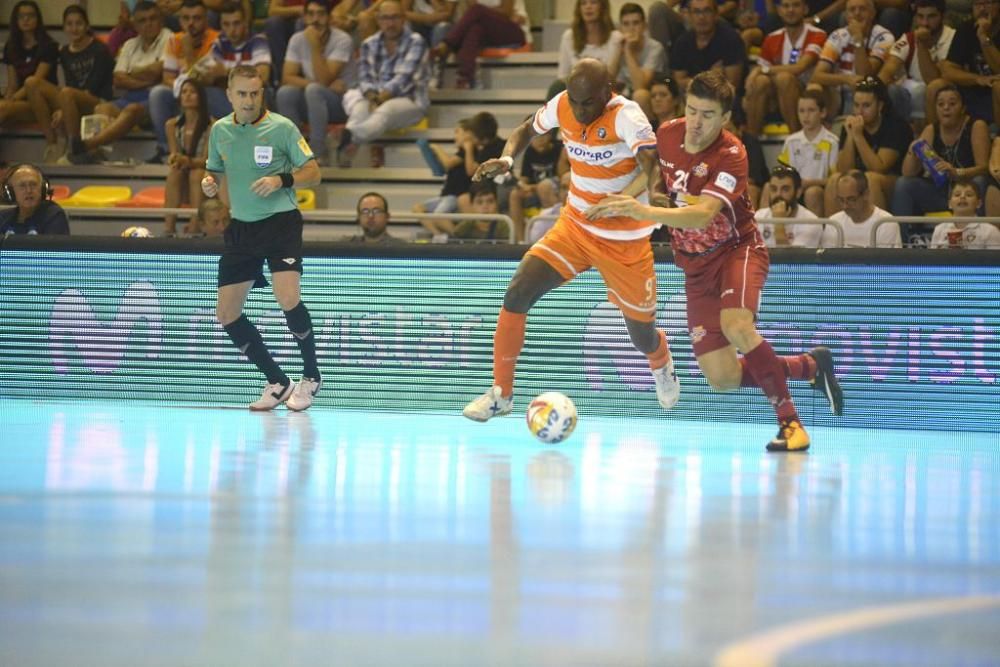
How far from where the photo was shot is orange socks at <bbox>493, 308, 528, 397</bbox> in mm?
8219

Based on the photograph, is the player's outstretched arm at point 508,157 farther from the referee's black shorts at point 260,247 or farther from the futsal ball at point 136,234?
the futsal ball at point 136,234

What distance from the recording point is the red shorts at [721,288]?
7668 mm

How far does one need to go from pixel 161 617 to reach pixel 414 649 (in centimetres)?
67

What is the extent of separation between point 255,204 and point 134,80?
698cm

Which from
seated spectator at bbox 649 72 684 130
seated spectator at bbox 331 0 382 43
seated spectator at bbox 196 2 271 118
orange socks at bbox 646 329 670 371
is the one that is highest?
seated spectator at bbox 331 0 382 43

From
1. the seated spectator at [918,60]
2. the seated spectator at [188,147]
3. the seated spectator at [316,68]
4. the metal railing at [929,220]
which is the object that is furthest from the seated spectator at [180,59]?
the metal railing at [929,220]

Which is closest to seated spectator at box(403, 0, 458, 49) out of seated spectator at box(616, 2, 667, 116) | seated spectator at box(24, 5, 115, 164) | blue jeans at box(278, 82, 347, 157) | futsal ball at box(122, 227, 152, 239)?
blue jeans at box(278, 82, 347, 157)

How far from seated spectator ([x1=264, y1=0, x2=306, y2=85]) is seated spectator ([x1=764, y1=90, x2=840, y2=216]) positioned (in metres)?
5.52

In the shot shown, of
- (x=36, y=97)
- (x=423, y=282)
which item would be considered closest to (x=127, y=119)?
(x=36, y=97)

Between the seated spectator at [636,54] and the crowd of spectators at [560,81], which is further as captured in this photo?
the seated spectator at [636,54]

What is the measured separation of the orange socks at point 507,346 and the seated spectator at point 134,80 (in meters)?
8.43

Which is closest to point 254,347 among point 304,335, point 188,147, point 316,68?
point 304,335

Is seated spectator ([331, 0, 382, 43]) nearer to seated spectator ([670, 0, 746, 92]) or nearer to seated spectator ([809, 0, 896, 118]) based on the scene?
seated spectator ([670, 0, 746, 92])

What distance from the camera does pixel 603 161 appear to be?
8109 mm
